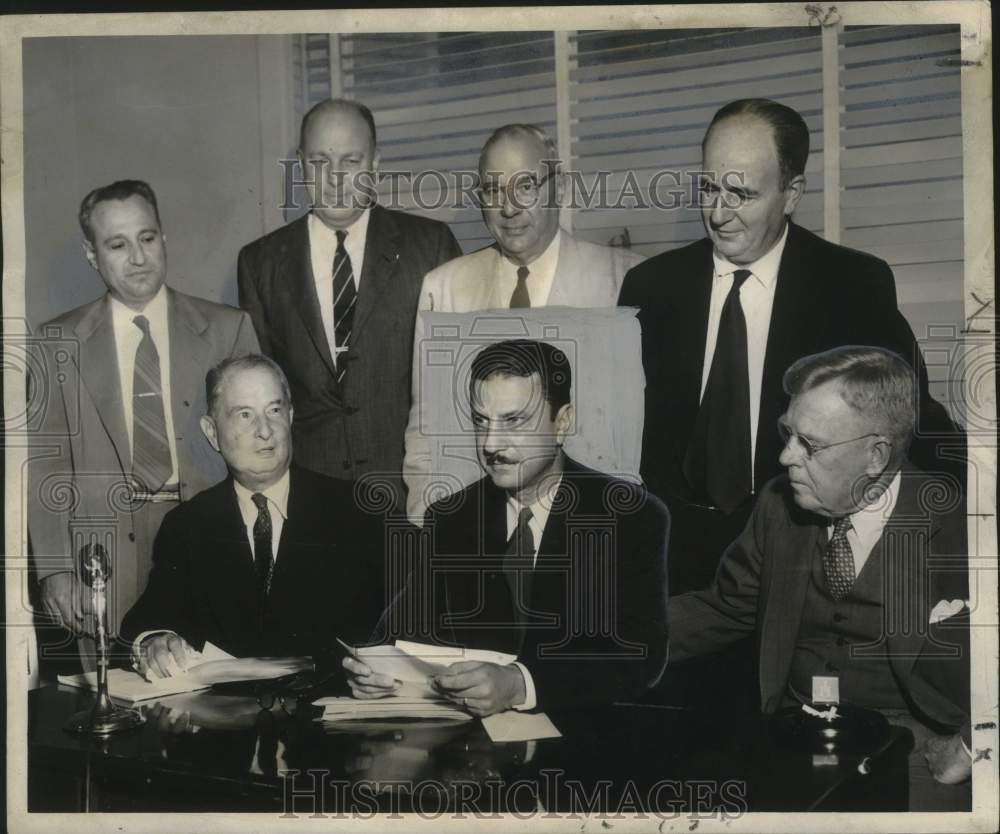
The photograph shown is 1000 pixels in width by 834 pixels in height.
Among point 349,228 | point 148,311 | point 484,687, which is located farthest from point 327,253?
point 484,687

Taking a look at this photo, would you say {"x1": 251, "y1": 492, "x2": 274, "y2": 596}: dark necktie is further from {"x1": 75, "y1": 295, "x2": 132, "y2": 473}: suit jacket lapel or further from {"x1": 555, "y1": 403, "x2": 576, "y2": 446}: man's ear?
{"x1": 555, "y1": 403, "x2": 576, "y2": 446}: man's ear

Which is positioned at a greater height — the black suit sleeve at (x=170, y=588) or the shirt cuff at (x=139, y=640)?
the black suit sleeve at (x=170, y=588)

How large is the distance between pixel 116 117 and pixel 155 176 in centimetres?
19

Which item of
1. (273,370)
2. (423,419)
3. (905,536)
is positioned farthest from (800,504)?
(273,370)

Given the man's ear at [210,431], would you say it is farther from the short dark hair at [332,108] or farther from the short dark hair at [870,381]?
the short dark hair at [870,381]

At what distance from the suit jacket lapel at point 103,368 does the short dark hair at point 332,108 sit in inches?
26.3

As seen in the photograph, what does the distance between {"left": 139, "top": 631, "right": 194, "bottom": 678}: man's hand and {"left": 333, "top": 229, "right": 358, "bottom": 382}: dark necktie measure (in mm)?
830

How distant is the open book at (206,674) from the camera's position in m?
2.91

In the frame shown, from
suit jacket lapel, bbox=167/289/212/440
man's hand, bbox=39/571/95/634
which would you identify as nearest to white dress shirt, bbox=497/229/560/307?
suit jacket lapel, bbox=167/289/212/440

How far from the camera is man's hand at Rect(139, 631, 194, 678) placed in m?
2.92

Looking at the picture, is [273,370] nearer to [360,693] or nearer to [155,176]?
[155,176]

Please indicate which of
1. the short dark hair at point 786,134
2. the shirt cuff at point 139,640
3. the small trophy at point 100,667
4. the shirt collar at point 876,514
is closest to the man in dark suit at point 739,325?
the short dark hair at point 786,134

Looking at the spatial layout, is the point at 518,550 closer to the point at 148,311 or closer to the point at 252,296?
the point at 252,296

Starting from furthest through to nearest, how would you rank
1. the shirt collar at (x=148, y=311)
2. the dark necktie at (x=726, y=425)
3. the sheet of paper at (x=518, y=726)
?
the shirt collar at (x=148, y=311) < the dark necktie at (x=726, y=425) < the sheet of paper at (x=518, y=726)
